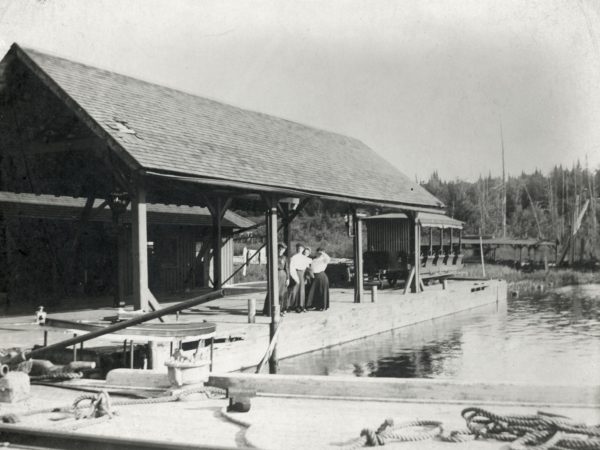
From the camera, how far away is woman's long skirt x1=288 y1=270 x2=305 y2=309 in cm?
1500

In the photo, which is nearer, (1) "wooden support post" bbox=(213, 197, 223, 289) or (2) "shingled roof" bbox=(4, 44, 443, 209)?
(2) "shingled roof" bbox=(4, 44, 443, 209)

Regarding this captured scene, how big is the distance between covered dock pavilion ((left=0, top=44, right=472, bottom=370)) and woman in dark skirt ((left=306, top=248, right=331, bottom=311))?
1384 mm

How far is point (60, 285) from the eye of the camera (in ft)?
58.5

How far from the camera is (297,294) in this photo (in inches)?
601

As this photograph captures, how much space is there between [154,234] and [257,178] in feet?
27.0

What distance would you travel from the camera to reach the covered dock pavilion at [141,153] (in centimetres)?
1115

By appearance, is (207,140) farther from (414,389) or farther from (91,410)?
(414,389)

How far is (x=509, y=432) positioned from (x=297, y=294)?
10.0 meters

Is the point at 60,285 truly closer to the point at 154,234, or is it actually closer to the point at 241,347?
the point at 154,234

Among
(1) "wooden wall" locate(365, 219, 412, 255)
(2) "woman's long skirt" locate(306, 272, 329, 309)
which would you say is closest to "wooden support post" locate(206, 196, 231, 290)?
(2) "woman's long skirt" locate(306, 272, 329, 309)

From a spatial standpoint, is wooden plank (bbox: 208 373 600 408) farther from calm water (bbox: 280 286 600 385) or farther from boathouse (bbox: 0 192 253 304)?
boathouse (bbox: 0 192 253 304)

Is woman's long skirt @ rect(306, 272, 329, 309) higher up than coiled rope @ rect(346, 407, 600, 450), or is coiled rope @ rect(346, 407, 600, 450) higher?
woman's long skirt @ rect(306, 272, 329, 309)

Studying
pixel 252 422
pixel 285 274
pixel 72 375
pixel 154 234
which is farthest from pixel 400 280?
pixel 252 422

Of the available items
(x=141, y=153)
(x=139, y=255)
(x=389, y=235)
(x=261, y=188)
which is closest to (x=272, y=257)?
(x=261, y=188)
